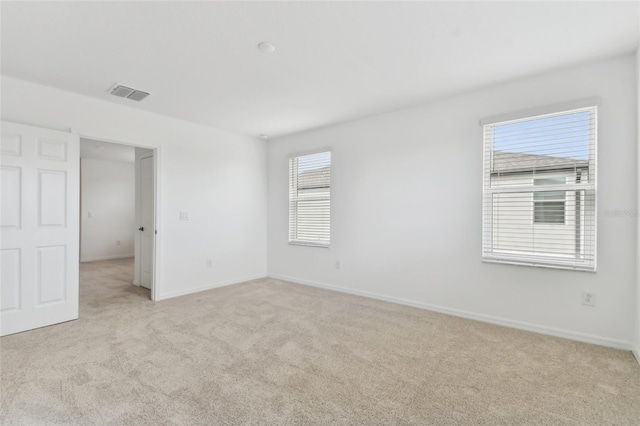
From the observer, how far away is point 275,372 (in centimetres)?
225

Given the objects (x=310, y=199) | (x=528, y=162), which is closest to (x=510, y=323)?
(x=528, y=162)

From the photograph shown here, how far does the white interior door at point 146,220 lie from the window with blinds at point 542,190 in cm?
461

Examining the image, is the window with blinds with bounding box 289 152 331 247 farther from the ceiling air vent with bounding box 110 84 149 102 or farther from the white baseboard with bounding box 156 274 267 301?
the ceiling air vent with bounding box 110 84 149 102

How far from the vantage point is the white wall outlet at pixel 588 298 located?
2734mm

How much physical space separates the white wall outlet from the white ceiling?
206cm

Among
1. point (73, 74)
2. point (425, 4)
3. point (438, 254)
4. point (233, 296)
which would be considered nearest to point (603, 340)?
point (438, 254)

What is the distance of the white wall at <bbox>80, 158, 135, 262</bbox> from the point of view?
24.6 feet

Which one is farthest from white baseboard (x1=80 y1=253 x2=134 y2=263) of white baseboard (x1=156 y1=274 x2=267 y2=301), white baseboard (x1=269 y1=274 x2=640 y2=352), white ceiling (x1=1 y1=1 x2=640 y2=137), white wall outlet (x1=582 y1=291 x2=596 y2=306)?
white wall outlet (x1=582 y1=291 x2=596 y2=306)

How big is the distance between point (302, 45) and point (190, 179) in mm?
2835

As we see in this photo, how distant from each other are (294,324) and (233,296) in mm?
1403

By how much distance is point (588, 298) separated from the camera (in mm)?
2758

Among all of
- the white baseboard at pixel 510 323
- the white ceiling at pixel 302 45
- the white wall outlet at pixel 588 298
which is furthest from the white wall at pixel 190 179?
the white wall outlet at pixel 588 298

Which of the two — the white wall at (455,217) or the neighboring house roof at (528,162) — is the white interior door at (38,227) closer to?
the white wall at (455,217)

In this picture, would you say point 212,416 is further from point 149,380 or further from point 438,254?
point 438,254
